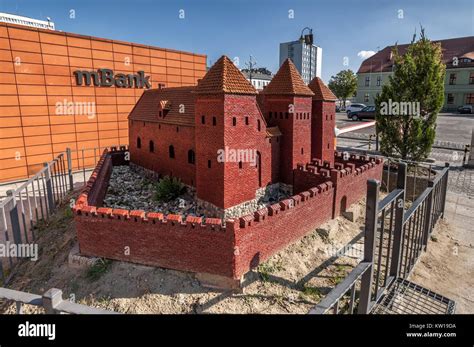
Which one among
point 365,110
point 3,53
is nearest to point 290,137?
point 3,53

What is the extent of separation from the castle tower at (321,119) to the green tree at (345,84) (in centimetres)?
5853

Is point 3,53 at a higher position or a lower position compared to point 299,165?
higher

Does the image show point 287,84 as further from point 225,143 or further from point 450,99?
point 450,99

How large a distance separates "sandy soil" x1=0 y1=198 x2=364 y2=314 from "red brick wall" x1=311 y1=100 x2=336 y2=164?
24.9 feet

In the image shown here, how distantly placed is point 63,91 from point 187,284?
63.8 feet

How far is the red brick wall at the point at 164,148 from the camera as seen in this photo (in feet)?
58.6

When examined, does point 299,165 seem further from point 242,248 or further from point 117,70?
point 117,70

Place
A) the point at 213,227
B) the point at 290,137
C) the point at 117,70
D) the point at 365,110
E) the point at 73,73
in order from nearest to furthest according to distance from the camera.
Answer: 1. the point at 213,227
2. the point at 290,137
3. the point at 73,73
4. the point at 117,70
5. the point at 365,110

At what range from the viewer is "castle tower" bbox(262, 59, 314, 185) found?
17109 millimetres

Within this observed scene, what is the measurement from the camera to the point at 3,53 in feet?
66.8

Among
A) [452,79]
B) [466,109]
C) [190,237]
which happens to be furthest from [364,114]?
[190,237]

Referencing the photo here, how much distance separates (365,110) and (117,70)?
3814 cm

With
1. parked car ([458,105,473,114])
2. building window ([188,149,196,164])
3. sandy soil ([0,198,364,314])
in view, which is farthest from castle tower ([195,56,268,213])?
parked car ([458,105,473,114])

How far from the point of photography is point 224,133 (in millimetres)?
13727
